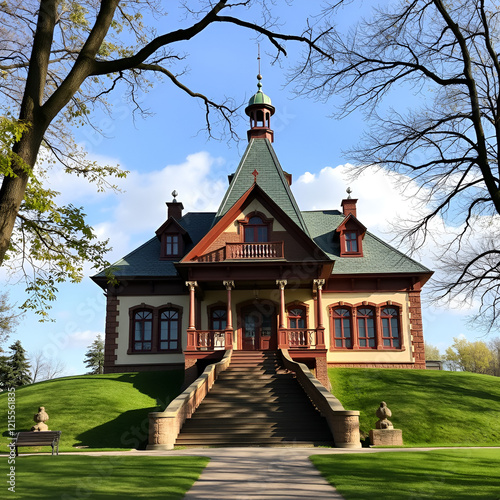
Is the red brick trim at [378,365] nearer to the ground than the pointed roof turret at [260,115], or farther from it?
nearer to the ground

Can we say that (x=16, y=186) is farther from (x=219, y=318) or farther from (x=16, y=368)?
(x=16, y=368)

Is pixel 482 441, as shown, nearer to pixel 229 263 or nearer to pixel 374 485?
pixel 374 485

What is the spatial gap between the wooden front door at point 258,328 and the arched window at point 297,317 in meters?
0.87

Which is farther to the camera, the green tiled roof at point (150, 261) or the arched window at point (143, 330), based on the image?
the green tiled roof at point (150, 261)

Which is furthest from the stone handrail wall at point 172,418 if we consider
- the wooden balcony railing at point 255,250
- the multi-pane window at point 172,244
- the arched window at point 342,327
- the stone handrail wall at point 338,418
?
the multi-pane window at point 172,244

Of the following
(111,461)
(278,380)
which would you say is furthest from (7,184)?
(278,380)

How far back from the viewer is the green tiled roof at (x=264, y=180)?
2769 cm

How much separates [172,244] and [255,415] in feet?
45.2

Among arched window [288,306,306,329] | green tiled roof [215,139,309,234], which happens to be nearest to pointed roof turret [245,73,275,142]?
green tiled roof [215,139,309,234]

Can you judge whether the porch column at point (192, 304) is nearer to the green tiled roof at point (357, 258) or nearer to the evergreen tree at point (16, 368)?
the green tiled roof at point (357, 258)

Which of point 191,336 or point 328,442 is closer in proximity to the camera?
point 328,442

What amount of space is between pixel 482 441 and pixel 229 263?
39.7 feet

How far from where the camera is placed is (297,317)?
2747 centimetres

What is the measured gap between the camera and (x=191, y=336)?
23.8 meters
